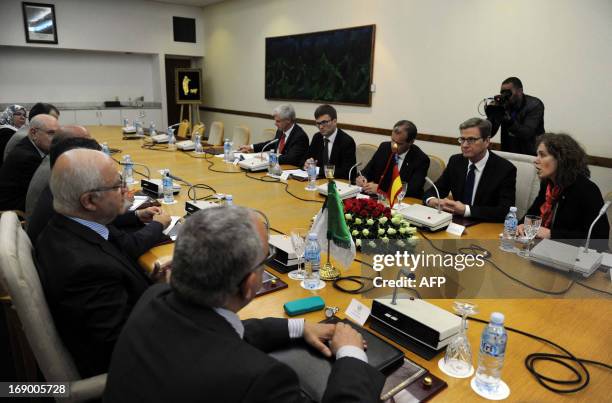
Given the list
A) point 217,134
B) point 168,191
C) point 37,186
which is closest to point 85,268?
point 168,191

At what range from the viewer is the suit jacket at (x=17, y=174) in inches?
111

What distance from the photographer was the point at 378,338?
114 centimetres

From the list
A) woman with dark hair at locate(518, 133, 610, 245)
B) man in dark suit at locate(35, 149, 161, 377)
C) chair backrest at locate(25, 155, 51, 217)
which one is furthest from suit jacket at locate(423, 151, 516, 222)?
chair backrest at locate(25, 155, 51, 217)

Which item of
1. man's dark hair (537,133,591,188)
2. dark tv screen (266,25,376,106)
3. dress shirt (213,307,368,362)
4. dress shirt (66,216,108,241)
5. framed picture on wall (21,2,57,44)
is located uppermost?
framed picture on wall (21,2,57,44)

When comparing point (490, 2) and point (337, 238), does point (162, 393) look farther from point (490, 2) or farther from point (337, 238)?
point (490, 2)

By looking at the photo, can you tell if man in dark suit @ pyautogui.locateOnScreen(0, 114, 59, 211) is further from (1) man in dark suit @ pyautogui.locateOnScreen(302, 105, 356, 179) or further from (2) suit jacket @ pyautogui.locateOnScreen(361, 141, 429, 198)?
(2) suit jacket @ pyautogui.locateOnScreen(361, 141, 429, 198)

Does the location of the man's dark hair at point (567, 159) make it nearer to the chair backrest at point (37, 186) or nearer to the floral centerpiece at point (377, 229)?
the floral centerpiece at point (377, 229)

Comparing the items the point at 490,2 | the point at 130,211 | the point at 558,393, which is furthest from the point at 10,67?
the point at 558,393

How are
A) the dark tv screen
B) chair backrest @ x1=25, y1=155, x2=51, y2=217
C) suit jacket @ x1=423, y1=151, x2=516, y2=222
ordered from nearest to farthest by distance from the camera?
chair backrest @ x1=25, y1=155, x2=51, y2=217 < suit jacket @ x1=423, y1=151, x2=516, y2=222 < the dark tv screen

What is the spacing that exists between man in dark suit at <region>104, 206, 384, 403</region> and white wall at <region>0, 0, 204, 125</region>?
8070mm

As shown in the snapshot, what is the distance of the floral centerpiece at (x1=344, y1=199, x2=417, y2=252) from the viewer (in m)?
1.65

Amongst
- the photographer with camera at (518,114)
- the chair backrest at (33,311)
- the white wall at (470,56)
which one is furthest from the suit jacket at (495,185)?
the chair backrest at (33,311)

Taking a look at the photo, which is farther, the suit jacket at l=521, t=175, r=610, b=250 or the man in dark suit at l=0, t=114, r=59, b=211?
the man in dark suit at l=0, t=114, r=59, b=211

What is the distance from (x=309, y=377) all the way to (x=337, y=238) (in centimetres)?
65
